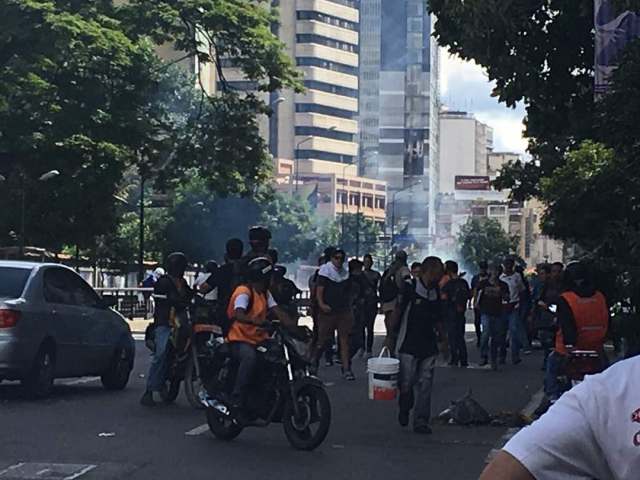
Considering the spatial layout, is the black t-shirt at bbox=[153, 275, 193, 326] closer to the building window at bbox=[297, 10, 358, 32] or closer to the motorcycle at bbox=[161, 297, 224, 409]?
the motorcycle at bbox=[161, 297, 224, 409]

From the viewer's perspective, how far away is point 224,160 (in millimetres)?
37781

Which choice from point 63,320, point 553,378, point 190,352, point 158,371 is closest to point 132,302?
point 63,320

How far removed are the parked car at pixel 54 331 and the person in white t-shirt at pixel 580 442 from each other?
12420mm

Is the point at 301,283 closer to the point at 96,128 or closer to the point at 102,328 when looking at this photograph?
the point at 96,128

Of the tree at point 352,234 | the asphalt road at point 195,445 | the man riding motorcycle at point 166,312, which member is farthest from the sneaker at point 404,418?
the tree at point 352,234

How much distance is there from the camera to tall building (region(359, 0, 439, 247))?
165375 millimetres

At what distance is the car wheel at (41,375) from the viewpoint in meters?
14.7

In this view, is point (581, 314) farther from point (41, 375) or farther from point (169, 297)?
point (41, 375)

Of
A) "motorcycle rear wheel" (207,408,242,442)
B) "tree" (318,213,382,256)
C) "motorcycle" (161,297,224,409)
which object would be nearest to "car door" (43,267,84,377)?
"motorcycle" (161,297,224,409)

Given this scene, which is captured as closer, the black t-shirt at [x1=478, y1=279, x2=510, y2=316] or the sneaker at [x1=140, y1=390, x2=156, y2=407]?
the sneaker at [x1=140, y1=390, x2=156, y2=407]

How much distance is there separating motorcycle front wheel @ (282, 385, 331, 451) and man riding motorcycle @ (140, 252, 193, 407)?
3.34 meters

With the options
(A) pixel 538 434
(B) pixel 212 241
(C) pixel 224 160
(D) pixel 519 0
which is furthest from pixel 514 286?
(B) pixel 212 241

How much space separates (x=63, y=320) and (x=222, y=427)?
4.44 meters

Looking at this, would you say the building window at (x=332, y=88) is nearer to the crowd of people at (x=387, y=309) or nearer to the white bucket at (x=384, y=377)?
the crowd of people at (x=387, y=309)
